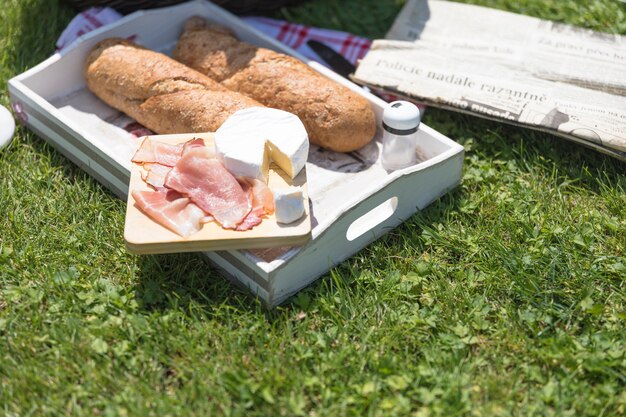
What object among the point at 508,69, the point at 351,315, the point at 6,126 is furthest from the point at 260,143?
the point at 508,69

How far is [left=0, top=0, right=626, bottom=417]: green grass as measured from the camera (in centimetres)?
259

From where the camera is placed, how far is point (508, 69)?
3959 mm

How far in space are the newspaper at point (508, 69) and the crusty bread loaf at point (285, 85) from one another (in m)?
Result: 0.46

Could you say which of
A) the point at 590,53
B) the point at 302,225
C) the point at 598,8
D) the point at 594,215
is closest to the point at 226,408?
the point at 302,225

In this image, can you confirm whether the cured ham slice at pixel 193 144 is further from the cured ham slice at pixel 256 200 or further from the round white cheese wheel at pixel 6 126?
the round white cheese wheel at pixel 6 126

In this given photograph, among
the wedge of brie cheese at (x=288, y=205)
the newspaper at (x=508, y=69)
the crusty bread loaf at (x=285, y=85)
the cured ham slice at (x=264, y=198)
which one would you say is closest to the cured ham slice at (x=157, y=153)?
the cured ham slice at (x=264, y=198)

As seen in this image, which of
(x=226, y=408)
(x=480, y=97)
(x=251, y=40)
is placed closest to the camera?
(x=226, y=408)

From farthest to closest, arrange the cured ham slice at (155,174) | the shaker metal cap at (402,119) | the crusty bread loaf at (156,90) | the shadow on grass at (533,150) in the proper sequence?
the shadow on grass at (533,150) < the crusty bread loaf at (156,90) < the shaker metal cap at (402,119) < the cured ham slice at (155,174)

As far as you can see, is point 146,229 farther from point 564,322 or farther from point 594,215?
point 594,215

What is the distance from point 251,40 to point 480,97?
1.22 m

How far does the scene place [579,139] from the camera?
354cm

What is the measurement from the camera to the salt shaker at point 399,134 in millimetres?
3250

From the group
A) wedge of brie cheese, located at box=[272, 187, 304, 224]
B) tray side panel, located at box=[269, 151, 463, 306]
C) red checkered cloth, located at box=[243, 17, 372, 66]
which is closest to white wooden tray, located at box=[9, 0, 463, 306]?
tray side panel, located at box=[269, 151, 463, 306]

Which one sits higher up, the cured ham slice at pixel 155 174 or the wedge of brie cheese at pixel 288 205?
the wedge of brie cheese at pixel 288 205
